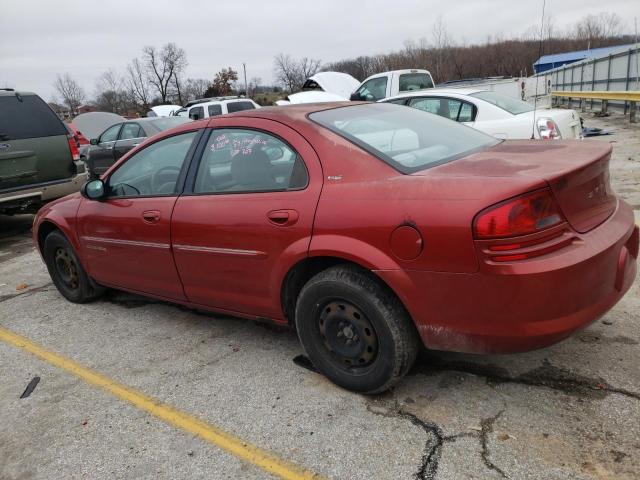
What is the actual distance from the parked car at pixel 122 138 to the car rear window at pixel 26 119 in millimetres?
4329

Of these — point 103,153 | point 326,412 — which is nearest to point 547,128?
point 326,412

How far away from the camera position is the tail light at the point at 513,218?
2180 mm

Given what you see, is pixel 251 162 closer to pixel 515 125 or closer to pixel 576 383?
pixel 576 383

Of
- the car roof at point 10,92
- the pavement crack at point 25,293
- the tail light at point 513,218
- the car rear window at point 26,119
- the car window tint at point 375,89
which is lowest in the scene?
the pavement crack at point 25,293

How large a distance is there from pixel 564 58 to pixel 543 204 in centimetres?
7303

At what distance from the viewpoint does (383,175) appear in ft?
8.52

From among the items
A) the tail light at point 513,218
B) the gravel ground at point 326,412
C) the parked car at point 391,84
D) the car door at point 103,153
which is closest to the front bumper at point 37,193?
the gravel ground at point 326,412

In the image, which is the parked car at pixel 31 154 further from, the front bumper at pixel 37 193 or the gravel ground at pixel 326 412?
the gravel ground at pixel 326 412

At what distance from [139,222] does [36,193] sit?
4438 millimetres

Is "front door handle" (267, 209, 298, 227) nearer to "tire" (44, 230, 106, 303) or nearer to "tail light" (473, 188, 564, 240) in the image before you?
"tail light" (473, 188, 564, 240)

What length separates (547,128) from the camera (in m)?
6.60

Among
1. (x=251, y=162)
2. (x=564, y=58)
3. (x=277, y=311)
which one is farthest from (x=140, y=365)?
(x=564, y=58)

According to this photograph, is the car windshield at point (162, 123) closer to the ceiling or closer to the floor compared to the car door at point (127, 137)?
closer to the ceiling

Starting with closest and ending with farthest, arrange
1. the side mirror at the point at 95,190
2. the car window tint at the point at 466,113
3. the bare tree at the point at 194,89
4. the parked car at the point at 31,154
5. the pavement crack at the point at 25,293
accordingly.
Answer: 1. the side mirror at the point at 95,190
2. the pavement crack at the point at 25,293
3. the parked car at the point at 31,154
4. the car window tint at the point at 466,113
5. the bare tree at the point at 194,89
